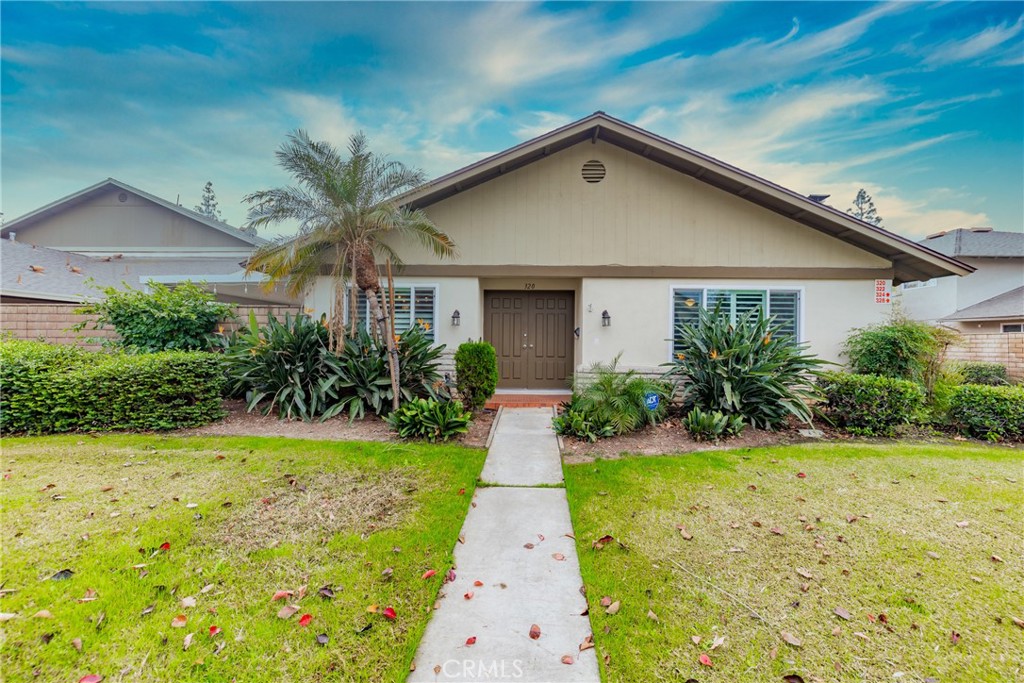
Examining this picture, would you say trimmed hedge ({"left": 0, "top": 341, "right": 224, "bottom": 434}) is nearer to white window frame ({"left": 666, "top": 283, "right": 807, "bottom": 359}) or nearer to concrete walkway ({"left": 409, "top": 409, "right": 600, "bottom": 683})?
concrete walkway ({"left": 409, "top": 409, "right": 600, "bottom": 683})

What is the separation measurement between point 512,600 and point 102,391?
681 cm

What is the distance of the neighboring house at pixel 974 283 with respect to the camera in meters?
15.4

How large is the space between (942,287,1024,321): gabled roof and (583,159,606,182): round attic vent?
15.4 m

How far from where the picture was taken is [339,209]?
661cm

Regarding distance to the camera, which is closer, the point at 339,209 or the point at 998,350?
the point at 339,209

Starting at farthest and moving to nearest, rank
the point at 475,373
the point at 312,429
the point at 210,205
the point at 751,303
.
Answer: the point at 210,205, the point at 751,303, the point at 475,373, the point at 312,429

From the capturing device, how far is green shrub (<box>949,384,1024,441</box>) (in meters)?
6.31

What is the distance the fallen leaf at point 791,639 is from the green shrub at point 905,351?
7393 mm

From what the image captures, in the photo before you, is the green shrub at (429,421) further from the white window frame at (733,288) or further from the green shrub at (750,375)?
the white window frame at (733,288)

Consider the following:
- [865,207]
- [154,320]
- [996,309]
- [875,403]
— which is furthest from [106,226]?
[865,207]

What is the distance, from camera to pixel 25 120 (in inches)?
446

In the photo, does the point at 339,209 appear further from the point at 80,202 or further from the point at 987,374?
the point at 80,202

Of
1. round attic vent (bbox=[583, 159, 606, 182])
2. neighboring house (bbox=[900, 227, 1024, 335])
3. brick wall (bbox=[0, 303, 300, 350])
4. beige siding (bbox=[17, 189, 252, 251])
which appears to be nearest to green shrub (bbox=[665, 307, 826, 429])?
round attic vent (bbox=[583, 159, 606, 182])

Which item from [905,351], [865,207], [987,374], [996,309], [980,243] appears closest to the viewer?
[905,351]
